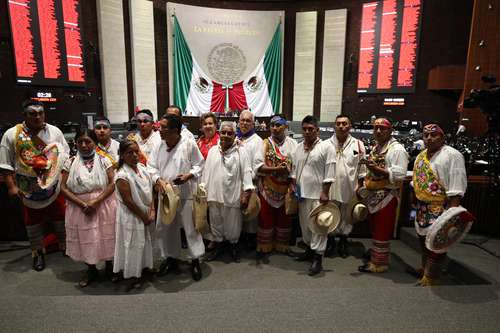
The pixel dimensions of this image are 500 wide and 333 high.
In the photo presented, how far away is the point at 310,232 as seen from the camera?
3084 millimetres

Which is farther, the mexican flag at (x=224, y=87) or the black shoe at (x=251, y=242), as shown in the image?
the mexican flag at (x=224, y=87)

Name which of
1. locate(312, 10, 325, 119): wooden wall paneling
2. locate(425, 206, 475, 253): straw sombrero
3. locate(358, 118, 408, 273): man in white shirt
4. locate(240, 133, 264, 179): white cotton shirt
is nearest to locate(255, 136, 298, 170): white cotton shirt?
locate(240, 133, 264, 179): white cotton shirt

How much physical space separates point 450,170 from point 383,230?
777mm

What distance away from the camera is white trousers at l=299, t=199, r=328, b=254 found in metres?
2.87

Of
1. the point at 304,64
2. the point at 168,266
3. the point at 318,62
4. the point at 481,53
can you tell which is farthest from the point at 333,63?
the point at 168,266

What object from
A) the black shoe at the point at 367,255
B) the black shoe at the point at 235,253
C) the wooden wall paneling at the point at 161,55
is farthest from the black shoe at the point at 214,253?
the wooden wall paneling at the point at 161,55

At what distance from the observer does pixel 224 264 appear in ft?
10.2

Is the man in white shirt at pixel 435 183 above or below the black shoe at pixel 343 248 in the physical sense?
above

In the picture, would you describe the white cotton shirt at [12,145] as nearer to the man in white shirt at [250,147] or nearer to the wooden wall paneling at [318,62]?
the man in white shirt at [250,147]

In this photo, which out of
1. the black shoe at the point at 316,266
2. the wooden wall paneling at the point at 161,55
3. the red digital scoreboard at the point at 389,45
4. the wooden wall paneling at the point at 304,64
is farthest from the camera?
the wooden wall paneling at the point at 304,64

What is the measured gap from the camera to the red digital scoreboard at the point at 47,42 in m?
6.31

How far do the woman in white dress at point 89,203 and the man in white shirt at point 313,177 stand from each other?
5.49 ft

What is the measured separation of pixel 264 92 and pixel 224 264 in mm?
7481

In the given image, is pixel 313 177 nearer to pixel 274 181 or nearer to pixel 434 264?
pixel 274 181
